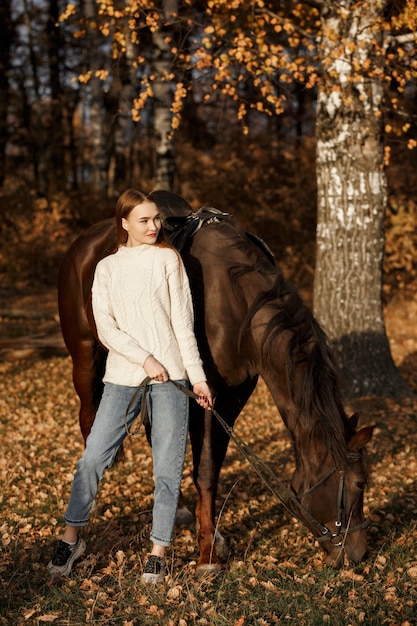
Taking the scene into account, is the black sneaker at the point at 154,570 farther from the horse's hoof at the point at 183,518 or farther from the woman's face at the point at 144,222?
the woman's face at the point at 144,222

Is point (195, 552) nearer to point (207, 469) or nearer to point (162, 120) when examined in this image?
point (207, 469)

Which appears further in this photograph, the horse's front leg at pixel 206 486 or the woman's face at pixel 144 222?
the horse's front leg at pixel 206 486

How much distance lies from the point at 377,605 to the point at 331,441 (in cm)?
90

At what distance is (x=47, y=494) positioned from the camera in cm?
596

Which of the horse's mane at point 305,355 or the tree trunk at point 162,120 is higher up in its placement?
the tree trunk at point 162,120

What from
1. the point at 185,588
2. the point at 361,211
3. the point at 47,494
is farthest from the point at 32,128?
the point at 185,588

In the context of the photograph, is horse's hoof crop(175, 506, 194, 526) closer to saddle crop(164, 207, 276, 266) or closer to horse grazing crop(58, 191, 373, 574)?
horse grazing crop(58, 191, 373, 574)

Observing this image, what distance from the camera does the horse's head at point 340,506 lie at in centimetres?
407

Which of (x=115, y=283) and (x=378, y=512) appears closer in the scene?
(x=115, y=283)

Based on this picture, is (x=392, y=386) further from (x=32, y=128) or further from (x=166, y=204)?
(x=32, y=128)

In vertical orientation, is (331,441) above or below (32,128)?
below

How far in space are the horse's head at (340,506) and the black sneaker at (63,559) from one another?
126 centimetres

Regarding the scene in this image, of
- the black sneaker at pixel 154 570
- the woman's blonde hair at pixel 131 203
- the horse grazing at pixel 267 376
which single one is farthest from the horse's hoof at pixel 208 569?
the woman's blonde hair at pixel 131 203

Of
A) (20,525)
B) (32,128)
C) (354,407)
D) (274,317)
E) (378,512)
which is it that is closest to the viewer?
(274,317)
